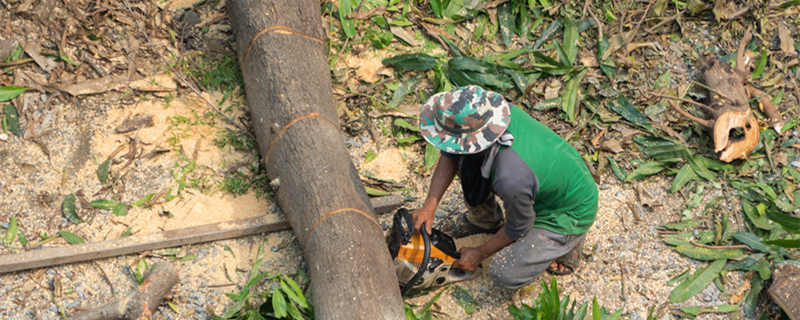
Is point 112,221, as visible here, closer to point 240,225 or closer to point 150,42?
point 240,225

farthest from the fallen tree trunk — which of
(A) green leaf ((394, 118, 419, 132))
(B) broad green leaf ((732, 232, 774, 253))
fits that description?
(B) broad green leaf ((732, 232, 774, 253))

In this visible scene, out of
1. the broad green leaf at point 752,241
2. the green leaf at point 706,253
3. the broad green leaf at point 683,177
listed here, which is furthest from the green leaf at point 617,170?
the broad green leaf at point 752,241

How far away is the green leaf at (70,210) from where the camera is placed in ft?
11.6

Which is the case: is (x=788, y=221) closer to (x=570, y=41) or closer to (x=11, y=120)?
(x=570, y=41)

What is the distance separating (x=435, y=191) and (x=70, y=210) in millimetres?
2301

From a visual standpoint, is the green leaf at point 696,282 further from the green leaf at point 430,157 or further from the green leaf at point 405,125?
the green leaf at point 405,125

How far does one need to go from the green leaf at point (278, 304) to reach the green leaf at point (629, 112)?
272 centimetres

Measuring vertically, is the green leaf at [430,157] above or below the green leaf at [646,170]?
above

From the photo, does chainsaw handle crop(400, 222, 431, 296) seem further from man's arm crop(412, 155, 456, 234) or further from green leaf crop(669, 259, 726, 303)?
green leaf crop(669, 259, 726, 303)

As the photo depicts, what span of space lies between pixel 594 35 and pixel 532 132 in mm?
2155

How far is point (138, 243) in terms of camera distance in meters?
3.33

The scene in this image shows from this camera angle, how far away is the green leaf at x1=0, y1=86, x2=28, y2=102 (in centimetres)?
396

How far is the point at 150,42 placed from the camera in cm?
434

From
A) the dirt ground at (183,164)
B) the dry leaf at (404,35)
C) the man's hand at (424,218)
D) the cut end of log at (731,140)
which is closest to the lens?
the man's hand at (424,218)
